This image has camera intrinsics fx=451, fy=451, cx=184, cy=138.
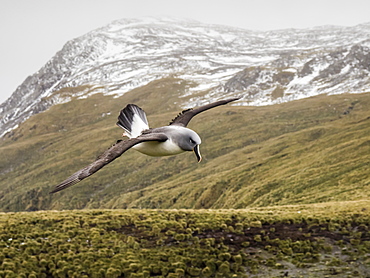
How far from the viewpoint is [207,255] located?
34344mm

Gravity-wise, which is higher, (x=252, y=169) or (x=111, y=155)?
(x=111, y=155)

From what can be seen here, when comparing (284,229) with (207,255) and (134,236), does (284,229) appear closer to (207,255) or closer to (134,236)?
(207,255)

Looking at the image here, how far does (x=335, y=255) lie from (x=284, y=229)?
559cm

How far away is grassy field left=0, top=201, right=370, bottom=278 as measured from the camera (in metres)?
32.7

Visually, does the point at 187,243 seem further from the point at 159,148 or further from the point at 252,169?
the point at 252,169

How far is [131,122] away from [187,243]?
1818cm

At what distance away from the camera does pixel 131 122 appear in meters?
21.1

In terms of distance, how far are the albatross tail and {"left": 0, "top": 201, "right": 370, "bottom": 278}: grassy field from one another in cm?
1504

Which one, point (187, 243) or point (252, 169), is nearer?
point (187, 243)

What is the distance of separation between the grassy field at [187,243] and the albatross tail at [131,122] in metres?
15.0

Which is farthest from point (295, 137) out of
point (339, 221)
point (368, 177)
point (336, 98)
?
point (339, 221)

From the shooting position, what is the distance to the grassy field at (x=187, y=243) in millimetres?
32656

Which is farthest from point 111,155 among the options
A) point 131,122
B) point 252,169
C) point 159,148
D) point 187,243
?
point 252,169

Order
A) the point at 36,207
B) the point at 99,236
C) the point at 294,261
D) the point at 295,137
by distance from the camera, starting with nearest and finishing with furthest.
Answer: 1. the point at 294,261
2. the point at 99,236
3. the point at 295,137
4. the point at 36,207
